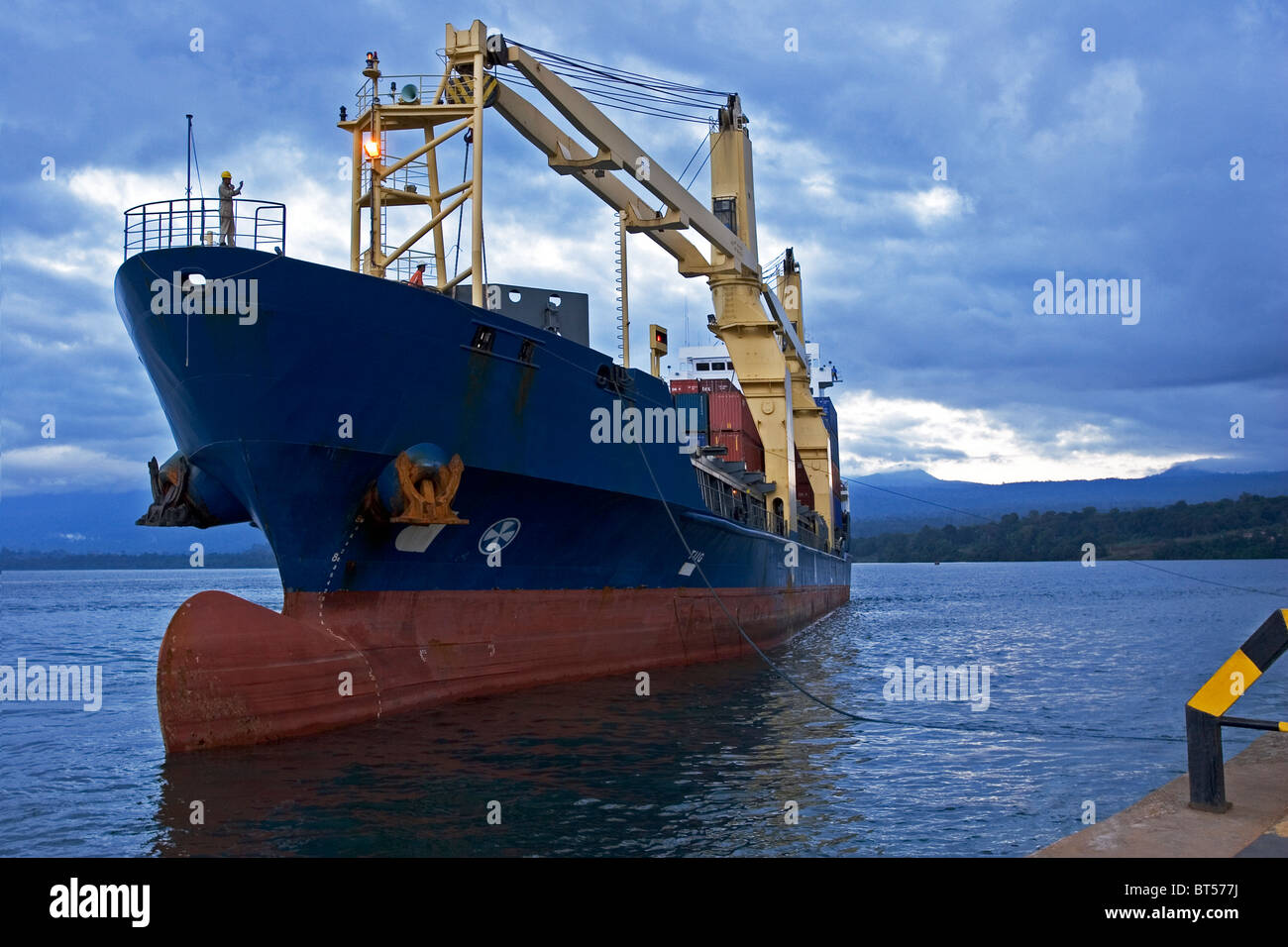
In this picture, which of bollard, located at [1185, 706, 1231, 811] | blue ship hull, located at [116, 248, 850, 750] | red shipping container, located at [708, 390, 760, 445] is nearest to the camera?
bollard, located at [1185, 706, 1231, 811]

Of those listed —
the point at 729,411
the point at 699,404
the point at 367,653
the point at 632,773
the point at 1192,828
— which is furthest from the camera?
the point at 729,411

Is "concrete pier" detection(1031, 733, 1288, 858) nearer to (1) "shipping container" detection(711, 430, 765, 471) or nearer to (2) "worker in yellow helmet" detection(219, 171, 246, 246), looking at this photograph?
(2) "worker in yellow helmet" detection(219, 171, 246, 246)

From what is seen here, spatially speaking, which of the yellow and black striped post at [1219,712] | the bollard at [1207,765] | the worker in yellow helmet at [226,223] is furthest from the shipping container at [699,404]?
the bollard at [1207,765]

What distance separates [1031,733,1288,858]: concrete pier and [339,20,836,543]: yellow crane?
8.91 meters

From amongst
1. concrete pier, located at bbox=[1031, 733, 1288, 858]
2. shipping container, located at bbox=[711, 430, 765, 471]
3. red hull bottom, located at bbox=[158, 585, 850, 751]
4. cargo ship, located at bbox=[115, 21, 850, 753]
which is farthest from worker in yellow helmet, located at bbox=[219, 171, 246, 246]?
shipping container, located at bbox=[711, 430, 765, 471]

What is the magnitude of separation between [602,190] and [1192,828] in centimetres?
1415

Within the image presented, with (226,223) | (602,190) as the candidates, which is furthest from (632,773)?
(602,190)

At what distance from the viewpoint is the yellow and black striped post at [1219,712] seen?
482cm

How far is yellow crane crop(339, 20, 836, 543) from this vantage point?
40.9 ft

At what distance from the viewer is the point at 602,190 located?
16.6 metres

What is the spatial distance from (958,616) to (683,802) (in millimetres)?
29841

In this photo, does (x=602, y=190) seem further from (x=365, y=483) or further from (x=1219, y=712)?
(x=1219, y=712)

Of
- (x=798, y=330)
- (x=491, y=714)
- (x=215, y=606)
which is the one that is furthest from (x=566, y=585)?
(x=798, y=330)
